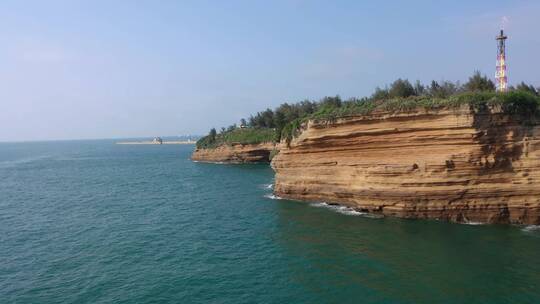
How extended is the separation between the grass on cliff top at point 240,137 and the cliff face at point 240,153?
101 cm

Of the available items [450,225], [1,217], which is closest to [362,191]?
[450,225]

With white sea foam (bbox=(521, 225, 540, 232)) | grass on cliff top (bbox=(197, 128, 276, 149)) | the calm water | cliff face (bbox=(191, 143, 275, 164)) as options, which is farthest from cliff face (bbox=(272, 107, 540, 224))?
cliff face (bbox=(191, 143, 275, 164))

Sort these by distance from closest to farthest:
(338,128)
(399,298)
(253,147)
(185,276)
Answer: (399,298)
(185,276)
(338,128)
(253,147)

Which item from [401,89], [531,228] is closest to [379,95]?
[401,89]

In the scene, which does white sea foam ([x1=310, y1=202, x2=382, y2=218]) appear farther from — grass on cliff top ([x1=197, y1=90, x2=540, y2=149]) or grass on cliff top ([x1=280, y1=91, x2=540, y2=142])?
grass on cliff top ([x1=280, y1=91, x2=540, y2=142])

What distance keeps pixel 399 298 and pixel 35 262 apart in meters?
19.3

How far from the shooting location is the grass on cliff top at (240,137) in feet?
282

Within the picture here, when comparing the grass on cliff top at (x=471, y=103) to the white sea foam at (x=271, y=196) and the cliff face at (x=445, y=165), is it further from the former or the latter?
the white sea foam at (x=271, y=196)

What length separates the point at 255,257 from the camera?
79.6 feet

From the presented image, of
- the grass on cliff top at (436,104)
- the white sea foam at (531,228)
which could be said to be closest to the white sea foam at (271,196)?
the grass on cliff top at (436,104)

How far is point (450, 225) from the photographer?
28484 millimetres

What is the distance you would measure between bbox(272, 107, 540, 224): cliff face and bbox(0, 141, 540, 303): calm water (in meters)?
1.45

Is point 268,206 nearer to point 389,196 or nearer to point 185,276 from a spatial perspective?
point 389,196

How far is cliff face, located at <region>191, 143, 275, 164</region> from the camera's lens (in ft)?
279
